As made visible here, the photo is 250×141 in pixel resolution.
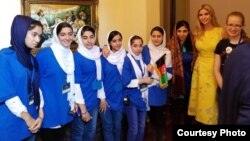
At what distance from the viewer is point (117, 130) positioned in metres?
2.79

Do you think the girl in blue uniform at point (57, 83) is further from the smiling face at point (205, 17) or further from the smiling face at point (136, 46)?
the smiling face at point (205, 17)

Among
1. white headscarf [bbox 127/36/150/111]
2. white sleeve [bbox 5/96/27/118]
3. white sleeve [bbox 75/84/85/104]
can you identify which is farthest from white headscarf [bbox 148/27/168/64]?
white sleeve [bbox 5/96/27/118]

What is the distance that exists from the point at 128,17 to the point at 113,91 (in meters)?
1.28

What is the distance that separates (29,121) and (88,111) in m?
0.70

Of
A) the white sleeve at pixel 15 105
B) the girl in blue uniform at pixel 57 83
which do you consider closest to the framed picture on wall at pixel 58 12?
the girl in blue uniform at pixel 57 83

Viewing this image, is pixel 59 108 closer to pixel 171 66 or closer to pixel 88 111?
pixel 88 111

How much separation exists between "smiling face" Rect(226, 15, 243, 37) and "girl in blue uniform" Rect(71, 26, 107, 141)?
3.52ft

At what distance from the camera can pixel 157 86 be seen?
2.93m

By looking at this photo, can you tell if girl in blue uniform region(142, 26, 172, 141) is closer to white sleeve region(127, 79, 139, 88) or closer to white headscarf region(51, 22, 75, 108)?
white sleeve region(127, 79, 139, 88)

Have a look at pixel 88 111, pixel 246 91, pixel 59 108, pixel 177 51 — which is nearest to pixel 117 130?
pixel 88 111

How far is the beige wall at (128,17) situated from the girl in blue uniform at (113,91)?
0.88 m

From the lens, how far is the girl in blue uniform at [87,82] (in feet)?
8.17

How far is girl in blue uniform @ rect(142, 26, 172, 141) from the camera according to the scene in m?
2.93

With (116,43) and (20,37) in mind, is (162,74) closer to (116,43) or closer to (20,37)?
(116,43)
